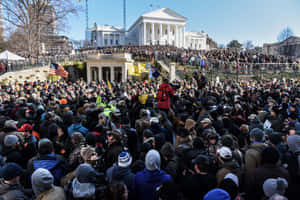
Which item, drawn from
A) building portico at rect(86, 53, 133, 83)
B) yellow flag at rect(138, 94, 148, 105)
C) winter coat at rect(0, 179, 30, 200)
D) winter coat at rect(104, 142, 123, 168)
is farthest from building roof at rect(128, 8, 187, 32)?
winter coat at rect(0, 179, 30, 200)

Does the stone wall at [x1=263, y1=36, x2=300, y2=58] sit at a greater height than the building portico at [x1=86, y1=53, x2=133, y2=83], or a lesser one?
greater

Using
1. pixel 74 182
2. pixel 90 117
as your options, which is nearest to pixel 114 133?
pixel 74 182

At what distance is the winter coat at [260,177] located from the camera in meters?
3.08

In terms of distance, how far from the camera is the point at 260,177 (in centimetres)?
311

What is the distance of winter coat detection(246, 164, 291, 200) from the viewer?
308cm

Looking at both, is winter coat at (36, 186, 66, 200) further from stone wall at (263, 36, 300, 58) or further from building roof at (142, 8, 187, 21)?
building roof at (142, 8, 187, 21)

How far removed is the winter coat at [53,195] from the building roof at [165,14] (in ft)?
264

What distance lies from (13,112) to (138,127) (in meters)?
4.79

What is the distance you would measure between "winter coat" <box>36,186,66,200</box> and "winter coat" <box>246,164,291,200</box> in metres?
2.66

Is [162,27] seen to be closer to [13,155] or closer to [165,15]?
[165,15]

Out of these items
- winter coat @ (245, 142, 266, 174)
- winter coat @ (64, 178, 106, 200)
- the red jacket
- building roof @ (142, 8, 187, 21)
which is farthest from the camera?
building roof @ (142, 8, 187, 21)

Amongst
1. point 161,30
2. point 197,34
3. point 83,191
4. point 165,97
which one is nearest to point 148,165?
point 83,191

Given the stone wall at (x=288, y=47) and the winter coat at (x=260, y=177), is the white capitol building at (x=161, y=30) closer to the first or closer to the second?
the stone wall at (x=288, y=47)

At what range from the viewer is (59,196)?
2.80 metres
